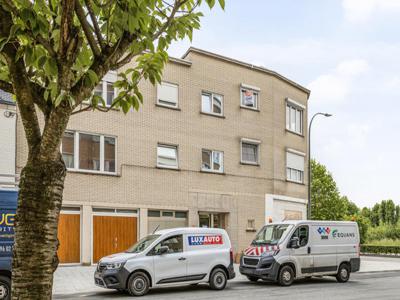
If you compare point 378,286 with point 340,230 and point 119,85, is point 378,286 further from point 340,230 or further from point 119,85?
point 119,85

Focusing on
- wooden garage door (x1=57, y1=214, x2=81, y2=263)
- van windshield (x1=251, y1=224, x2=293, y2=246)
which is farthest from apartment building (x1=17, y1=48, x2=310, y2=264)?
van windshield (x1=251, y1=224, x2=293, y2=246)

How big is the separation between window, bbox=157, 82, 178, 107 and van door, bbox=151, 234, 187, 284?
10634mm

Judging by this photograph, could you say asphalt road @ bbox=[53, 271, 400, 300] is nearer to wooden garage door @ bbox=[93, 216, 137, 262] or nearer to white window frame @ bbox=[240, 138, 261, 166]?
wooden garage door @ bbox=[93, 216, 137, 262]

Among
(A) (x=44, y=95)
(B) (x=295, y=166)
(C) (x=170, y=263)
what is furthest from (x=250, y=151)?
(A) (x=44, y=95)

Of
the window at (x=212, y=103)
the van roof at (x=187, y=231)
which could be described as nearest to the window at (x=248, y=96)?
the window at (x=212, y=103)

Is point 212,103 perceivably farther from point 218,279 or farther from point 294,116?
point 218,279

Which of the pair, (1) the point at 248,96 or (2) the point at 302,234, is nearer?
(2) the point at 302,234

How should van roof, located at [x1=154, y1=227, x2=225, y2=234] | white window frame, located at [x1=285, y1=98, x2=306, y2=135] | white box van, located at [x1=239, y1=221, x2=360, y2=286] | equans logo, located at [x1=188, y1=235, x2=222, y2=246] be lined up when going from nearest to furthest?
van roof, located at [x1=154, y1=227, x2=225, y2=234] → equans logo, located at [x1=188, y1=235, x2=222, y2=246] → white box van, located at [x1=239, y1=221, x2=360, y2=286] → white window frame, located at [x1=285, y1=98, x2=306, y2=135]

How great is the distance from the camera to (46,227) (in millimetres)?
3498

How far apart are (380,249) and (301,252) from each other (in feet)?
100.0

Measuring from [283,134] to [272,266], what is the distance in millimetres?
14002

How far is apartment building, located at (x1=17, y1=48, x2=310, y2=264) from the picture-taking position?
2191 cm

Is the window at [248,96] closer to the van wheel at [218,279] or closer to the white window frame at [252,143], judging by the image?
the white window frame at [252,143]

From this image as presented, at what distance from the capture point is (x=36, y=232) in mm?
3461
